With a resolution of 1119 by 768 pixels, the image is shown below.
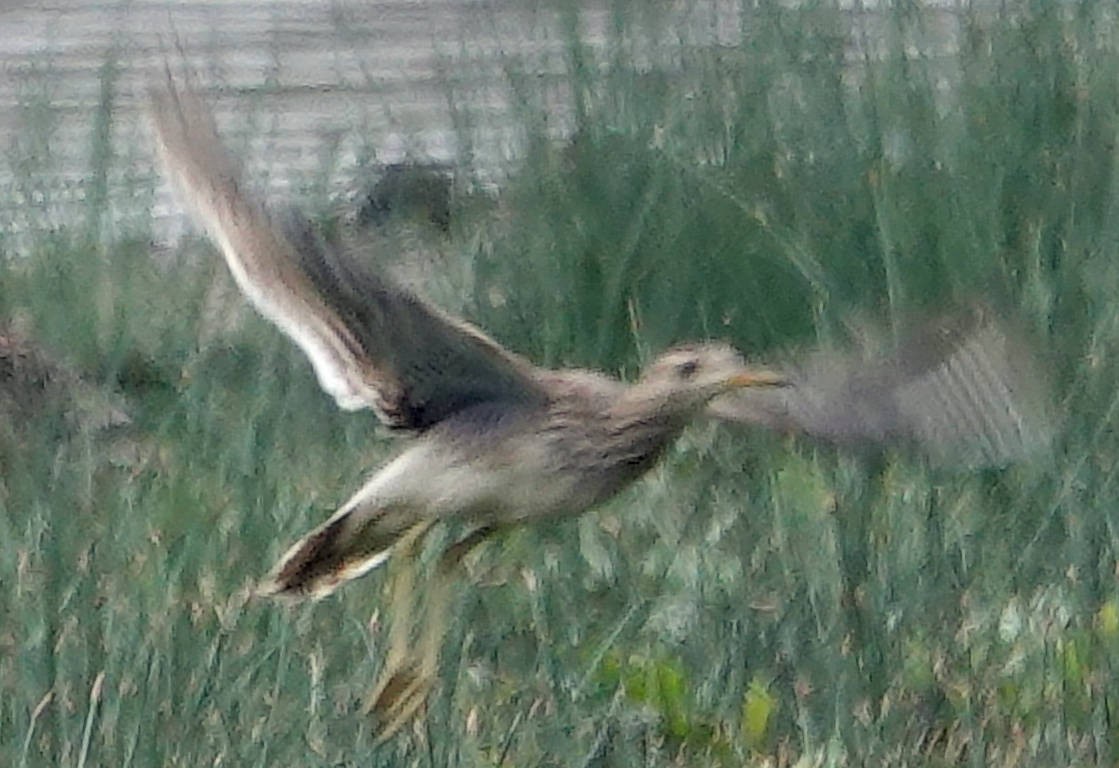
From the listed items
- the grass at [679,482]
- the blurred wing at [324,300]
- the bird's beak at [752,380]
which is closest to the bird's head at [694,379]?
the bird's beak at [752,380]

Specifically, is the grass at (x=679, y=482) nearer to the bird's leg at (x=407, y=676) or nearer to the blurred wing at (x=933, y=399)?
the bird's leg at (x=407, y=676)

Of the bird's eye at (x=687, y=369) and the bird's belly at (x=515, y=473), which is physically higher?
the bird's eye at (x=687, y=369)

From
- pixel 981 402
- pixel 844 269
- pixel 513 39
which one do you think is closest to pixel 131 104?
pixel 513 39

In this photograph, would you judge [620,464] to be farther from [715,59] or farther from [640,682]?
[715,59]

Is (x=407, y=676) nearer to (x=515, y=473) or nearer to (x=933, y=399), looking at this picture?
(x=515, y=473)

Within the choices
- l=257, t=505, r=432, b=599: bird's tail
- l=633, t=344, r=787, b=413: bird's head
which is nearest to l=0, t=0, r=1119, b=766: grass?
l=257, t=505, r=432, b=599: bird's tail

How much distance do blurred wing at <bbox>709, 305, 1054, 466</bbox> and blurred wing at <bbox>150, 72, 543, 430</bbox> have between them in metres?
0.46

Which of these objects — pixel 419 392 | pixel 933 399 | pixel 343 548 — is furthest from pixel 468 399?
pixel 933 399

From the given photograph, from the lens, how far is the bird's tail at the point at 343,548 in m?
2.17

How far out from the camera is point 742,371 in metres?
2.20

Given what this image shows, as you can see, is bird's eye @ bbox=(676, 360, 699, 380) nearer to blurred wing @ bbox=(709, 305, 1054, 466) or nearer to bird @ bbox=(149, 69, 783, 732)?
bird @ bbox=(149, 69, 783, 732)

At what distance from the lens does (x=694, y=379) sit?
2.21m

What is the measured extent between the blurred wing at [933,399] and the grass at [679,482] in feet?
0.49

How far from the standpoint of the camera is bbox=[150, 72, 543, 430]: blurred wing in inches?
76.6
